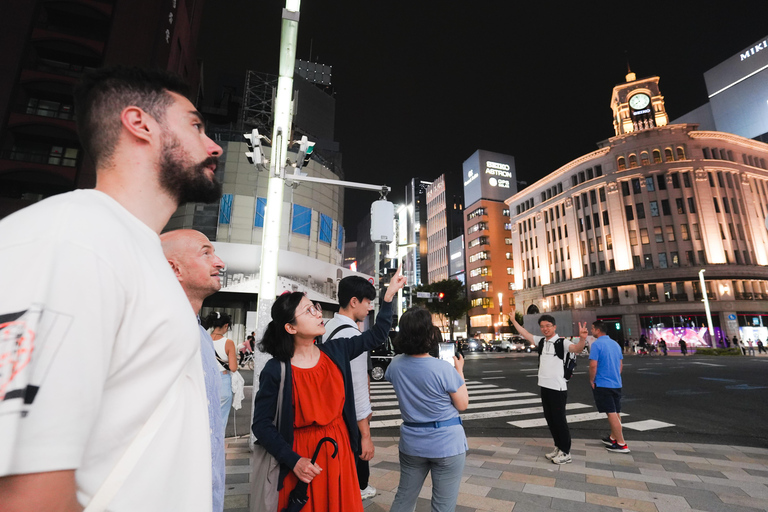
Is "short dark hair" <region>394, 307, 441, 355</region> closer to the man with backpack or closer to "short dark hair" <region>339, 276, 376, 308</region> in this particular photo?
"short dark hair" <region>339, 276, 376, 308</region>

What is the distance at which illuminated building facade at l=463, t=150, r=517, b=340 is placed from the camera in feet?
236

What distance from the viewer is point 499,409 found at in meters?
10.1

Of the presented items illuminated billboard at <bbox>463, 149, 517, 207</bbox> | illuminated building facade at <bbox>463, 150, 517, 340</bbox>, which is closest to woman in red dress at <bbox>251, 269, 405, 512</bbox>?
illuminated building facade at <bbox>463, 150, 517, 340</bbox>

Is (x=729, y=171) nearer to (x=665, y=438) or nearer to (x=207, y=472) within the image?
(x=665, y=438)

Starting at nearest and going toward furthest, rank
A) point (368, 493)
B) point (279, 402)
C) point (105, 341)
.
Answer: point (105, 341), point (279, 402), point (368, 493)

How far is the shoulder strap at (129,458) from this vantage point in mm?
711

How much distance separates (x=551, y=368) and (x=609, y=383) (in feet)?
4.35

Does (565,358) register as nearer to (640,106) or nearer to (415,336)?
(415,336)

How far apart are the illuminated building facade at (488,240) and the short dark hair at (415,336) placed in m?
70.3

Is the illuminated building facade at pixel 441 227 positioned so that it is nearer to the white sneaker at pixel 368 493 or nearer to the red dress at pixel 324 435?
the white sneaker at pixel 368 493

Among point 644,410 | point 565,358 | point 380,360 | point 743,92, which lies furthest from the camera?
point 743,92

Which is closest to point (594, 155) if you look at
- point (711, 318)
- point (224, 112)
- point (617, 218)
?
point (617, 218)

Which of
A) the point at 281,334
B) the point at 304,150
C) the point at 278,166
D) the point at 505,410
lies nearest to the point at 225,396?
the point at 281,334

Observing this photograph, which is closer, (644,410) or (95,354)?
(95,354)
